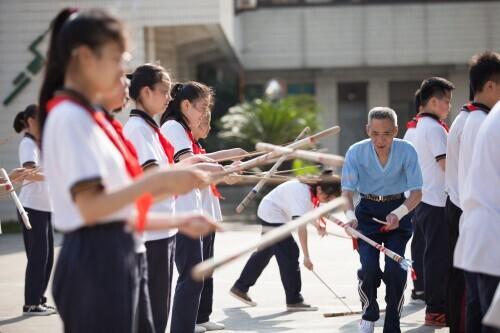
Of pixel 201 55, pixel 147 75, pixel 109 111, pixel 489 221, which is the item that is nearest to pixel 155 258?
pixel 147 75

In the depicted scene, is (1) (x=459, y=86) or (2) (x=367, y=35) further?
(1) (x=459, y=86)

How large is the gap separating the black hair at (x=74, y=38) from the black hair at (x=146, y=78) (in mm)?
1832

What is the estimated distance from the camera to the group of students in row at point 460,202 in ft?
15.2

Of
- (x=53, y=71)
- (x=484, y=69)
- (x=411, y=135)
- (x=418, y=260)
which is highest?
(x=53, y=71)

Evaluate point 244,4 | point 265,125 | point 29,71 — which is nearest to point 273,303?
point 29,71

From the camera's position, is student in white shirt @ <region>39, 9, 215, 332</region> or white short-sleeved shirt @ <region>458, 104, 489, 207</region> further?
white short-sleeved shirt @ <region>458, 104, 489, 207</region>

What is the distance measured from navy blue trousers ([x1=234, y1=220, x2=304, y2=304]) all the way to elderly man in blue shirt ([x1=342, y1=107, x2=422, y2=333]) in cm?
170

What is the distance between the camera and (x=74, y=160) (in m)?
3.31

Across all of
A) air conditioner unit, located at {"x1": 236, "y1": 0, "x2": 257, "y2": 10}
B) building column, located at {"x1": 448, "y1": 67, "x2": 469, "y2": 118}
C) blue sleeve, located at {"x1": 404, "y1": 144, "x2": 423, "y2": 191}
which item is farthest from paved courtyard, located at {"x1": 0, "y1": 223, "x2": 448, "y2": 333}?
building column, located at {"x1": 448, "y1": 67, "x2": 469, "y2": 118}

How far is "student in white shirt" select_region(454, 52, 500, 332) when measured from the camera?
4672mm

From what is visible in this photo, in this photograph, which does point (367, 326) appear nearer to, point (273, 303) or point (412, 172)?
point (412, 172)

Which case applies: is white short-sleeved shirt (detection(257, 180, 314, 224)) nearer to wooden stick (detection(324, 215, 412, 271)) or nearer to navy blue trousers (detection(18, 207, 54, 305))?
wooden stick (detection(324, 215, 412, 271))

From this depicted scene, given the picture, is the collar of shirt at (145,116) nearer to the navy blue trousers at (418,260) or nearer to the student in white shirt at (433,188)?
the student in white shirt at (433,188)

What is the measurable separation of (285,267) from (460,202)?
12.4 ft
